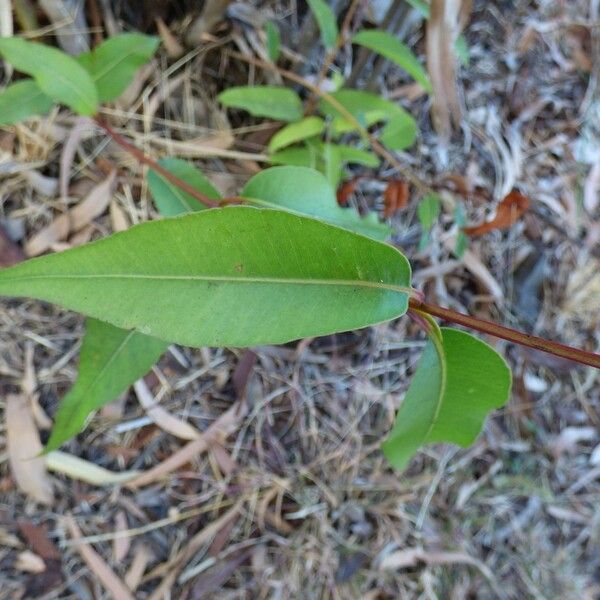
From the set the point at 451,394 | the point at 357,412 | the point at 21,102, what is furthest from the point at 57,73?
the point at 357,412

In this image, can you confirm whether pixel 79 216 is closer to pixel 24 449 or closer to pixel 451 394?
pixel 24 449

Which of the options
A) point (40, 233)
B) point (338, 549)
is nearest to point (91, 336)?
point (40, 233)

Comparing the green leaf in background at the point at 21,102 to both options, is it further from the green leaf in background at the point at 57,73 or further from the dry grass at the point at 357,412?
the dry grass at the point at 357,412

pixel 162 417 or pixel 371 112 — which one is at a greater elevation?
pixel 371 112

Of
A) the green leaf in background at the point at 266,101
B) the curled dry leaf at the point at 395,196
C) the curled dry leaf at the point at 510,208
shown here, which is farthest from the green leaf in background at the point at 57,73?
the curled dry leaf at the point at 510,208

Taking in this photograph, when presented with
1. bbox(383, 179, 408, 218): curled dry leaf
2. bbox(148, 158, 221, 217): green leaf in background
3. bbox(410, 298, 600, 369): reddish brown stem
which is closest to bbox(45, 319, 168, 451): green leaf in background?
bbox(148, 158, 221, 217): green leaf in background

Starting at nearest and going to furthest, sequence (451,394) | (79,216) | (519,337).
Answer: (519,337), (451,394), (79,216)

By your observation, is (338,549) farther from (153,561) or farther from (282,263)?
(282,263)

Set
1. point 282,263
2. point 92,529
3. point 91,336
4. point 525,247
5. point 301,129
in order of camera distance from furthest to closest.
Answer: point 525,247 → point 92,529 → point 301,129 → point 91,336 → point 282,263
